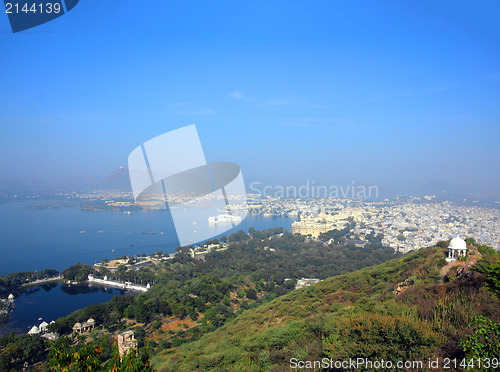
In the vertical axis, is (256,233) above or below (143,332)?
below

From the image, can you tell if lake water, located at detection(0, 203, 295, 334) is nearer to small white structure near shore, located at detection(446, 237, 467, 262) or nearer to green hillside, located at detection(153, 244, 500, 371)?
green hillside, located at detection(153, 244, 500, 371)

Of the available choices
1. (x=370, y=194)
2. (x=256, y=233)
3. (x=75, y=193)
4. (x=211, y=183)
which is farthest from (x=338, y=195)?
(x=75, y=193)

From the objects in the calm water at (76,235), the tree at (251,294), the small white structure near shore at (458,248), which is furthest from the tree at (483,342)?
the calm water at (76,235)

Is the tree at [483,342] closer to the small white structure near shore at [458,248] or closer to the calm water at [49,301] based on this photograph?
the small white structure near shore at [458,248]

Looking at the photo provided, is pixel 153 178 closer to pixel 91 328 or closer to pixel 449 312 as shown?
pixel 449 312

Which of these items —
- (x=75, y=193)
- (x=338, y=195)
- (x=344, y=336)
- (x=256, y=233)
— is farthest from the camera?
(x=75, y=193)

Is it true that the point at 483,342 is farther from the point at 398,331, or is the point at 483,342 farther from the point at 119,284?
the point at 119,284

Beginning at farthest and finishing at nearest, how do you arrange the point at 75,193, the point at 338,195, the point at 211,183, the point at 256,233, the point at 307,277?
the point at 75,193 → the point at 338,195 → the point at 256,233 → the point at 307,277 → the point at 211,183
